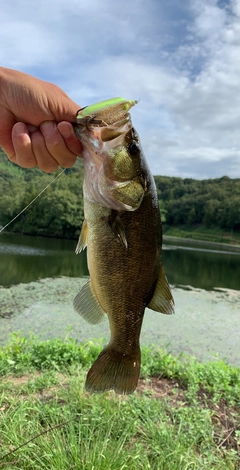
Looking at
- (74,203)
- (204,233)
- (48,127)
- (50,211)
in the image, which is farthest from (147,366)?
(204,233)

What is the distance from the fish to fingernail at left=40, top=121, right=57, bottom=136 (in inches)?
9.3

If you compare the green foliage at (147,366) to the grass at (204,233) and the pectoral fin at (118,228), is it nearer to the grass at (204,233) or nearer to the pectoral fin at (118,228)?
the pectoral fin at (118,228)

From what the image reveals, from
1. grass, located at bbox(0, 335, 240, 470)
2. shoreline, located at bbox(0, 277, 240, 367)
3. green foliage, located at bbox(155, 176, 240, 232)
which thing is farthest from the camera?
green foliage, located at bbox(155, 176, 240, 232)

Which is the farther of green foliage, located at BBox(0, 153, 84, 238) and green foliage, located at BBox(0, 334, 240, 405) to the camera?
green foliage, located at BBox(0, 153, 84, 238)

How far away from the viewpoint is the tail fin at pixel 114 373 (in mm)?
2010

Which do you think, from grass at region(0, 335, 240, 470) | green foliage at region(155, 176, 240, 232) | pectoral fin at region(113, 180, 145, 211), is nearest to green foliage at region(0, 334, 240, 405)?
grass at region(0, 335, 240, 470)

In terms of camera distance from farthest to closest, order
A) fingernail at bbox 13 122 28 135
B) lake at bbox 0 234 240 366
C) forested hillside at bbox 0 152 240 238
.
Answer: forested hillside at bbox 0 152 240 238 → lake at bbox 0 234 240 366 → fingernail at bbox 13 122 28 135

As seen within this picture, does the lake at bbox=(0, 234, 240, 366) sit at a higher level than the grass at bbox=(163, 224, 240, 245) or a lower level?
lower

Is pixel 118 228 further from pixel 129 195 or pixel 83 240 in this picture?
pixel 83 240

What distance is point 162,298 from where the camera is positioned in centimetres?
210

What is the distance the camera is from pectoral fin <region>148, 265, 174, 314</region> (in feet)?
6.85

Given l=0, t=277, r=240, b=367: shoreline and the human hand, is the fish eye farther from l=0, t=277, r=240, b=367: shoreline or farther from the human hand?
l=0, t=277, r=240, b=367: shoreline

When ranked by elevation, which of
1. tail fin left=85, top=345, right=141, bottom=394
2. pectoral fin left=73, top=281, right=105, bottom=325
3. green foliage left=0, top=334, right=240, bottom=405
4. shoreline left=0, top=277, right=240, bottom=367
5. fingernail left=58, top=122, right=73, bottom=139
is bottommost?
shoreline left=0, top=277, right=240, bottom=367

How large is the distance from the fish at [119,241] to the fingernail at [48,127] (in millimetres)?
236
